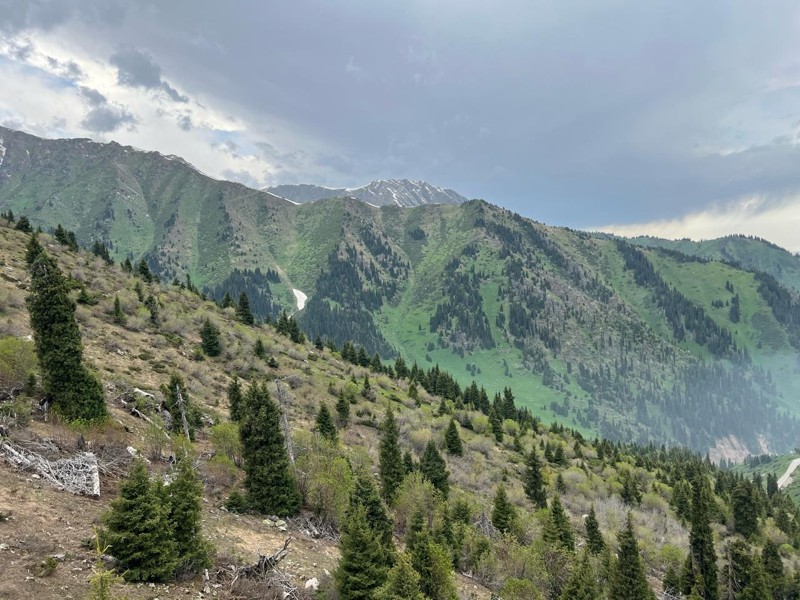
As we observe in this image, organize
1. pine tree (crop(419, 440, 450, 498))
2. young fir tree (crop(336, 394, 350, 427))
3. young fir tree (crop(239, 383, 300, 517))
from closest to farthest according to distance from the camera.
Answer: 1. young fir tree (crop(239, 383, 300, 517))
2. pine tree (crop(419, 440, 450, 498))
3. young fir tree (crop(336, 394, 350, 427))

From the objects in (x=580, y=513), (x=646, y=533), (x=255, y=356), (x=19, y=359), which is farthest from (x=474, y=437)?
(x=19, y=359)

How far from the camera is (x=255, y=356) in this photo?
224ft

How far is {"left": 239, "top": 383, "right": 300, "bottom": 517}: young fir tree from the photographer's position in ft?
91.6

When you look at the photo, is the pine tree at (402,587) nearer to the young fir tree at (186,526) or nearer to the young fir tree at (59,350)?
the young fir tree at (186,526)

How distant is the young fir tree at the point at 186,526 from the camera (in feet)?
55.7

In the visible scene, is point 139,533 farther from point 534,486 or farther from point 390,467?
point 534,486

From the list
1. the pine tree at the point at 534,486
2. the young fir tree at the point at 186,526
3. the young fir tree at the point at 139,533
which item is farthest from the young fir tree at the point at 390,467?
the pine tree at the point at 534,486

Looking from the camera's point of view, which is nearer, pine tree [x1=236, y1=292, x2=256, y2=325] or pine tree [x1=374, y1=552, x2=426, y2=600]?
pine tree [x1=374, y1=552, x2=426, y2=600]

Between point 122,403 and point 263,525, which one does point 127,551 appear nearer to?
point 263,525

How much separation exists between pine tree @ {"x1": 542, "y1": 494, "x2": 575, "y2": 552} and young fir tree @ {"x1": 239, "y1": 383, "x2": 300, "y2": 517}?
2480 centimetres

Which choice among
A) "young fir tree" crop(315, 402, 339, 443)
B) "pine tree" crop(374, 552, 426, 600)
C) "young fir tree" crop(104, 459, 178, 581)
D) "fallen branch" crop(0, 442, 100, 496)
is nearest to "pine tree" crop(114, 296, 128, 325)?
"young fir tree" crop(315, 402, 339, 443)

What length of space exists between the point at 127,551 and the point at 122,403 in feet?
68.8

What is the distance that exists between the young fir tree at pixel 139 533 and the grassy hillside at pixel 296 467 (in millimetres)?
621

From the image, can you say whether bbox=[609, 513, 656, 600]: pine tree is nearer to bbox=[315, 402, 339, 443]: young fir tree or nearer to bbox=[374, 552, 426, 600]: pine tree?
bbox=[374, 552, 426, 600]: pine tree
